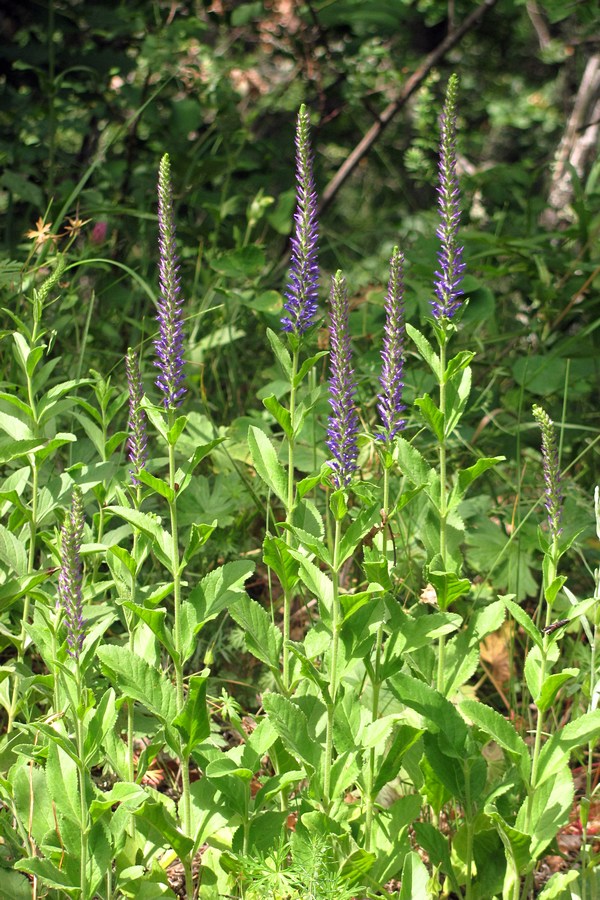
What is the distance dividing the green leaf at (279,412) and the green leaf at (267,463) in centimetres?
6

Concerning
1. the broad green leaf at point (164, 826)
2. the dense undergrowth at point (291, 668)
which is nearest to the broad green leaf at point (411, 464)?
the dense undergrowth at point (291, 668)

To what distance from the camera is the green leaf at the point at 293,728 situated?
1692 mm

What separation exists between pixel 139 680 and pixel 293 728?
0.91 ft

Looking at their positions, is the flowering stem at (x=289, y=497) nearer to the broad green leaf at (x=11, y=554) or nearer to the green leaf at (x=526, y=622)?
the green leaf at (x=526, y=622)

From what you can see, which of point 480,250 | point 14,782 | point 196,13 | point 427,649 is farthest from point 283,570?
point 196,13

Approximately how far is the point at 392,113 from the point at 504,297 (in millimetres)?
867

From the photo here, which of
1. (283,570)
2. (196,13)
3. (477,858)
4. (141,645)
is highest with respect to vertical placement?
(196,13)

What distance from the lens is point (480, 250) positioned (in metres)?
3.63

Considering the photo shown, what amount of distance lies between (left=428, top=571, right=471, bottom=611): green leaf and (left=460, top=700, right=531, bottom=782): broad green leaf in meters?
0.19

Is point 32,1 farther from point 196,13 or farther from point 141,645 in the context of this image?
point 141,645

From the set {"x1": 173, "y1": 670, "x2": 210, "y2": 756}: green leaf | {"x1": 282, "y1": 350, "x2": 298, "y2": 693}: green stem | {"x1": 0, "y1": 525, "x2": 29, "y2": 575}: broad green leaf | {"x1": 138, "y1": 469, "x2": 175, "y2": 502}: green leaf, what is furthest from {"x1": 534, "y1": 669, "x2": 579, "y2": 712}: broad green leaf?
{"x1": 0, "y1": 525, "x2": 29, "y2": 575}: broad green leaf

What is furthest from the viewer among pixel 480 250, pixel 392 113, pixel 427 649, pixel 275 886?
pixel 392 113

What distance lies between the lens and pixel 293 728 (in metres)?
1.72

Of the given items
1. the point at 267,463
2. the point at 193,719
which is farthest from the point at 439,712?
the point at 267,463
